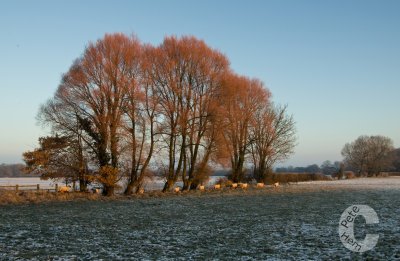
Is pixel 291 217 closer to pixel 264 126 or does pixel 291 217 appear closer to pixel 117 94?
pixel 117 94

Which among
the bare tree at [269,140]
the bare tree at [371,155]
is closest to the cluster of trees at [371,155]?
the bare tree at [371,155]

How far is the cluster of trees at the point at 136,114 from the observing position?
2816cm

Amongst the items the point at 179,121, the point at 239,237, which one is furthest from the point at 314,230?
the point at 179,121

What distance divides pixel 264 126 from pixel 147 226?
1244 inches

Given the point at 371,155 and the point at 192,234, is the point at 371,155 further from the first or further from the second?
the point at 192,234

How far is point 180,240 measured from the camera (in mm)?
11719

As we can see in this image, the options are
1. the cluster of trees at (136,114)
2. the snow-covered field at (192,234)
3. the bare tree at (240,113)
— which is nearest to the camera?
the snow-covered field at (192,234)

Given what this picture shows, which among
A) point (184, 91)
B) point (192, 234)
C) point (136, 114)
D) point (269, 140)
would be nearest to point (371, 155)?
point (269, 140)

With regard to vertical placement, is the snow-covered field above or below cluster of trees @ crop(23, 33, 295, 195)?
below

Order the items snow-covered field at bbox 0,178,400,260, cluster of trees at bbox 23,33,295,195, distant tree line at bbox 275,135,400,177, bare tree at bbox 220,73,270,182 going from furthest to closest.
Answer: distant tree line at bbox 275,135,400,177 < bare tree at bbox 220,73,270,182 < cluster of trees at bbox 23,33,295,195 < snow-covered field at bbox 0,178,400,260

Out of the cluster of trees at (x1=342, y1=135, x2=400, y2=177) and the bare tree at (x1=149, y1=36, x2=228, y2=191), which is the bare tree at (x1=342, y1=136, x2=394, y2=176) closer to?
the cluster of trees at (x1=342, y1=135, x2=400, y2=177)

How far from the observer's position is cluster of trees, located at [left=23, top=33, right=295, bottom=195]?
28.2 m

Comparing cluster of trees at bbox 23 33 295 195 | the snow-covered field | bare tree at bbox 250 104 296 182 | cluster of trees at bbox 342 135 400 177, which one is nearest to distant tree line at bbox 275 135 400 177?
cluster of trees at bbox 342 135 400 177

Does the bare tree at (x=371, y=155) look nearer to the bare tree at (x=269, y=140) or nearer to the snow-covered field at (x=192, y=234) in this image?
the bare tree at (x=269, y=140)
